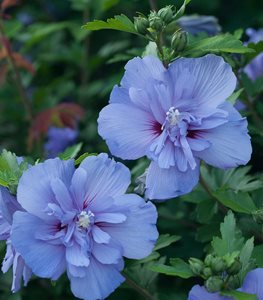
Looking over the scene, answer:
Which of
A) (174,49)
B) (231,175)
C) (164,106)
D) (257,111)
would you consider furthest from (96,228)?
(257,111)

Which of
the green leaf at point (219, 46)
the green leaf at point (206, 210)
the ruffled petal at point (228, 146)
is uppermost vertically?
the green leaf at point (219, 46)

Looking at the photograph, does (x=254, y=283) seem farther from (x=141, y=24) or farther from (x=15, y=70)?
(x=15, y=70)

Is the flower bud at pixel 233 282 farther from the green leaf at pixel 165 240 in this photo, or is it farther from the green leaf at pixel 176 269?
the green leaf at pixel 165 240

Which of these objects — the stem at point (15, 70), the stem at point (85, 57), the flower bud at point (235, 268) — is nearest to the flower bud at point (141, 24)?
the flower bud at point (235, 268)

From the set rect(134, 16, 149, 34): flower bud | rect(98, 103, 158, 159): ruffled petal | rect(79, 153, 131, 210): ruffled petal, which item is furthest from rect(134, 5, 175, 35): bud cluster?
rect(79, 153, 131, 210): ruffled petal

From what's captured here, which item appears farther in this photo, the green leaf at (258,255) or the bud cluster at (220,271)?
the green leaf at (258,255)

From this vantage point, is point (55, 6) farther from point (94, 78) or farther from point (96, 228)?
point (96, 228)
